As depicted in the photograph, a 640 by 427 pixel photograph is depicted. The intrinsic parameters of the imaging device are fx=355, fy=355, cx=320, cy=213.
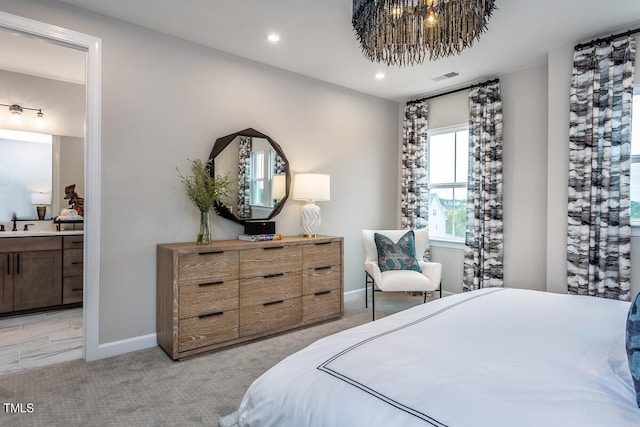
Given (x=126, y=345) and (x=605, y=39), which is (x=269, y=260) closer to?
(x=126, y=345)

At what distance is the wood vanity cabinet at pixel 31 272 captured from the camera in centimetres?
359

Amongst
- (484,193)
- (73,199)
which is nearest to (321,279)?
(484,193)

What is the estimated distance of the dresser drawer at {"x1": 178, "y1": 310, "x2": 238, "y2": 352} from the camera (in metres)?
2.65

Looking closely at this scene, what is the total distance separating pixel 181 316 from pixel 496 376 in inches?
88.6

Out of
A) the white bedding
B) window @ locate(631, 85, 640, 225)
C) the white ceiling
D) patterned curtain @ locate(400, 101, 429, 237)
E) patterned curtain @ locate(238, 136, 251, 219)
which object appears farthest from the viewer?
patterned curtain @ locate(400, 101, 429, 237)

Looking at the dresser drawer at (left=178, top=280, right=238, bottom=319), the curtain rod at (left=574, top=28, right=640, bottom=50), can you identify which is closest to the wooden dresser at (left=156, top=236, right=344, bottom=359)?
the dresser drawer at (left=178, top=280, right=238, bottom=319)

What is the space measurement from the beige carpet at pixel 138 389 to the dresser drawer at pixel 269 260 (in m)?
0.61

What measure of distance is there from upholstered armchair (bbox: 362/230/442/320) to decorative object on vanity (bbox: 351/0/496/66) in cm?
212

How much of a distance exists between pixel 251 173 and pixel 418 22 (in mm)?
2030

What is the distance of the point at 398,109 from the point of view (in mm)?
4953

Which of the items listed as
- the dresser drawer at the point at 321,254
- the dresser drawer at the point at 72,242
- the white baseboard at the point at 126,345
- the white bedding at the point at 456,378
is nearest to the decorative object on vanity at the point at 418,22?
the white bedding at the point at 456,378

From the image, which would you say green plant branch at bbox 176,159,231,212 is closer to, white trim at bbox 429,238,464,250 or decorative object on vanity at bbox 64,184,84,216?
decorative object on vanity at bbox 64,184,84,216

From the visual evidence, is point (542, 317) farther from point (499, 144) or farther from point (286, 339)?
point (499, 144)

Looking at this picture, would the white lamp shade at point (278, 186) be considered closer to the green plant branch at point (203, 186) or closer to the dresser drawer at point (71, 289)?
the green plant branch at point (203, 186)
